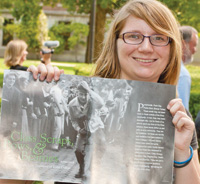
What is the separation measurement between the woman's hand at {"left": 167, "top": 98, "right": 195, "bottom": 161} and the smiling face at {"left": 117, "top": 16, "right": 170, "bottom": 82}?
10.2 inches

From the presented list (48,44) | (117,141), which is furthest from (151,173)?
(48,44)

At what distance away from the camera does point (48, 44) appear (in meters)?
8.20

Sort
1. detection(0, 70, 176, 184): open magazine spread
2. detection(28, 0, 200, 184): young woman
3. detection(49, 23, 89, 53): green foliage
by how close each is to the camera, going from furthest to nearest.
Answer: detection(49, 23, 89, 53): green foliage → detection(28, 0, 200, 184): young woman → detection(0, 70, 176, 184): open magazine spread

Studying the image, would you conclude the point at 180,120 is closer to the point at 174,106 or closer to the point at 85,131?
the point at 174,106

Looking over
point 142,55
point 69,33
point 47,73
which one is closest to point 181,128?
point 142,55

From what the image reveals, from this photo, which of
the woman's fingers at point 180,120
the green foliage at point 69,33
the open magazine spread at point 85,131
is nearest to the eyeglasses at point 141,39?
the open magazine spread at point 85,131

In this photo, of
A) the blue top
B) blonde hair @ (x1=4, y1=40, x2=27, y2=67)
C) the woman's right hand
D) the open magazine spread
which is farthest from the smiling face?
blonde hair @ (x1=4, y1=40, x2=27, y2=67)

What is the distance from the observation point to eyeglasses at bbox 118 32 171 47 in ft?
5.40

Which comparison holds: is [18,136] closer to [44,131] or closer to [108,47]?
[44,131]

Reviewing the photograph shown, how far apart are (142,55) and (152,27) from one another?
14cm

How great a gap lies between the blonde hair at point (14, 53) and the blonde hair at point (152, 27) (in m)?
4.64

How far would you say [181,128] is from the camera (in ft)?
5.08

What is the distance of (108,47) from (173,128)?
0.61 meters

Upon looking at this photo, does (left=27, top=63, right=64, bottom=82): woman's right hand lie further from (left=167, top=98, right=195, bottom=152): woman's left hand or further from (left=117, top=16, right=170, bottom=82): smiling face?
(left=167, top=98, right=195, bottom=152): woman's left hand
